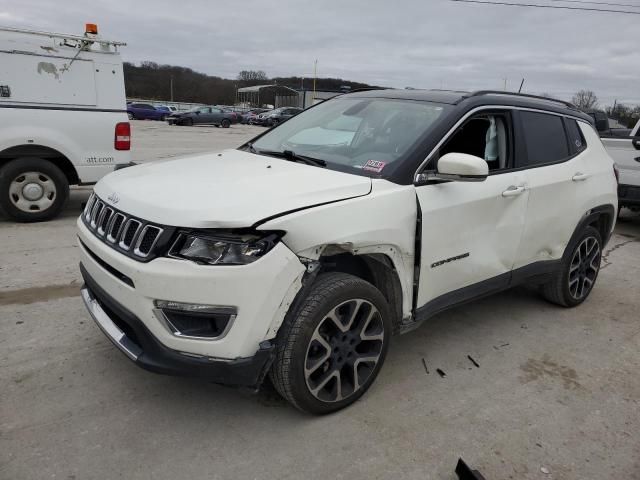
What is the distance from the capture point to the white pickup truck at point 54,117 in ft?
19.4

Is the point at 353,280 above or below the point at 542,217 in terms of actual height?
below

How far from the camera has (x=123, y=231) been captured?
7.98 ft

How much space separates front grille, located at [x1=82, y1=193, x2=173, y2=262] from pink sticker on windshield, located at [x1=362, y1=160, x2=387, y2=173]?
1221 mm

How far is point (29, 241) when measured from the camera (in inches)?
217

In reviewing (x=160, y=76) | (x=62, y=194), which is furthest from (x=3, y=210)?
(x=160, y=76)

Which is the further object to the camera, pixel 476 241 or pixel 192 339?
pixel 476 241

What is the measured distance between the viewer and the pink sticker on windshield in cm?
287

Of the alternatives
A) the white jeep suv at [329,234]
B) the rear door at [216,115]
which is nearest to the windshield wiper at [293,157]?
the white jeep suv at [329,234]

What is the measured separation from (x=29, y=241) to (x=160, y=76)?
80328 millimetres

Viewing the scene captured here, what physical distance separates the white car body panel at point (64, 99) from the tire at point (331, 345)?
195 inches

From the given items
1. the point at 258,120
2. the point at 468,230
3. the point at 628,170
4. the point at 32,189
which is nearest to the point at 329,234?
the point at 468,230

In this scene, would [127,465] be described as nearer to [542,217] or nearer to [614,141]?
[542,217]

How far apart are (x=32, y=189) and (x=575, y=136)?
6.08m

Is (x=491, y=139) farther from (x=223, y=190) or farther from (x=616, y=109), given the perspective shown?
(x=616, y=109)
